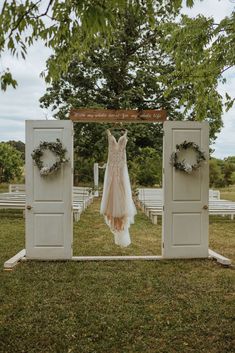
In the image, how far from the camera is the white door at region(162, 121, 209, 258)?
6488mm

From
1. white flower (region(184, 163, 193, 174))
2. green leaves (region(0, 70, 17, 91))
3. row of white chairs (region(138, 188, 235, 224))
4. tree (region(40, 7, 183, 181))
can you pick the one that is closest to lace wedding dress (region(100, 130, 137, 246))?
white flower (region(184, 163, 193, 174))

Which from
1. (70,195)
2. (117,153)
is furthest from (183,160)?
(70,195)

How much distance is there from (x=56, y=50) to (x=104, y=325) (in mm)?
2727

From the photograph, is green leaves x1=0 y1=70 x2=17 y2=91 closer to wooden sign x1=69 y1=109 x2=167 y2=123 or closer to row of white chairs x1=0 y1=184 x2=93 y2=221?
wooden sign x1=69 y1=109 x2=167 y2=123

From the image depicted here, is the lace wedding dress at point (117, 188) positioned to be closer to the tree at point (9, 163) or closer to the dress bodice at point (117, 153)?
the dress bodice at point (117, 153)

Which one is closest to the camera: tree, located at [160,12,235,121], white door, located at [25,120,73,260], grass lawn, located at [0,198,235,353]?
grass lawn, located at [0,198,235,353]

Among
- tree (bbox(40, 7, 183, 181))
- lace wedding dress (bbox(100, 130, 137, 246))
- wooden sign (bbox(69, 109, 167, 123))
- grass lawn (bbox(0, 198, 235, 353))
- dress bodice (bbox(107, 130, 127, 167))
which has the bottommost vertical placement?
grass lawn (bbox(0, 198, 235, 353))

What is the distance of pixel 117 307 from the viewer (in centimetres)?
427

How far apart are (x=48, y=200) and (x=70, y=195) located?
38 cm

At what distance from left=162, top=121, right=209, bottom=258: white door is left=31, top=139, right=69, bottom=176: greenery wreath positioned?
174 centimetres

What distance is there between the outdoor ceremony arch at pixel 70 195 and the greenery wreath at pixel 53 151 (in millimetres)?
82

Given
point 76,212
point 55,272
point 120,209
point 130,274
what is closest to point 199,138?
point 120,209

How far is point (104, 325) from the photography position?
148 inches

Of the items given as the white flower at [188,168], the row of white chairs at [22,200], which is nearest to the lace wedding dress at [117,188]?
the white flower at [188,168]
